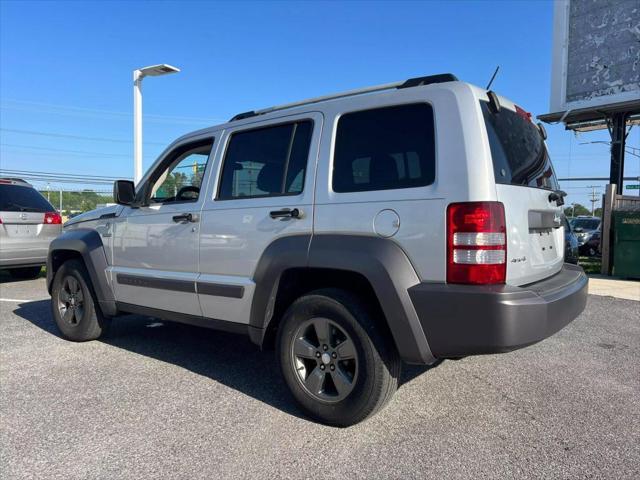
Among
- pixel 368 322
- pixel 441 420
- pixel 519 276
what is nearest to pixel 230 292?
pixel 368 322

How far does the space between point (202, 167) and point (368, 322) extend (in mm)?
2075

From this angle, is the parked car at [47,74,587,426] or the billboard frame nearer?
the parked car at [47,74,587,426]

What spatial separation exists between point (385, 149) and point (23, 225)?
7.46 meters

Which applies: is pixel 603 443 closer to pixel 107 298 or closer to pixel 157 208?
pixel 157 208

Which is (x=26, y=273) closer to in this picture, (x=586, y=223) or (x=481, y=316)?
(x=481, y=316)

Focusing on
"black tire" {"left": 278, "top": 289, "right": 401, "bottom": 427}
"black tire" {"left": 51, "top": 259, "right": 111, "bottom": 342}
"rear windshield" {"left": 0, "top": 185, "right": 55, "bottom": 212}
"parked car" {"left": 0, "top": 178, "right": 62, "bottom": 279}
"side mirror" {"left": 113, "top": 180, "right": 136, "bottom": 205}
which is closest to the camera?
"black tire" {"left": 278, "top": 289, "right": 401, "bottom": 427}

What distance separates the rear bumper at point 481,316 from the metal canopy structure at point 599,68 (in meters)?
12.1

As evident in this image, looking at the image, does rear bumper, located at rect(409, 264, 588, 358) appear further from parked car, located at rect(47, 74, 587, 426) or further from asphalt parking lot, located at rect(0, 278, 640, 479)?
asphalt parking lot, located at rect(0, 278, 640, 479)

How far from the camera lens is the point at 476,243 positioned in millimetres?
2619

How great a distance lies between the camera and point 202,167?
4133 millimetres

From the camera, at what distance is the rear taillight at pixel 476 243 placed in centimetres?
262

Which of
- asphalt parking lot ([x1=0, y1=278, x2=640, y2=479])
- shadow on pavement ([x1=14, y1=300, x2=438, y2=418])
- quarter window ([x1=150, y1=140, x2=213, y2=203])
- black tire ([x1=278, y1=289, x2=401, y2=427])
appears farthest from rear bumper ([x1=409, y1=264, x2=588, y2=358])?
quarter window ([x1=150, y1=140, x2=213, y2=203])

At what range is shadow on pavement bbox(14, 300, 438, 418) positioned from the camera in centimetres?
381

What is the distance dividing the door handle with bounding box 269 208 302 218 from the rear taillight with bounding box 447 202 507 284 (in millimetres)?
1034
